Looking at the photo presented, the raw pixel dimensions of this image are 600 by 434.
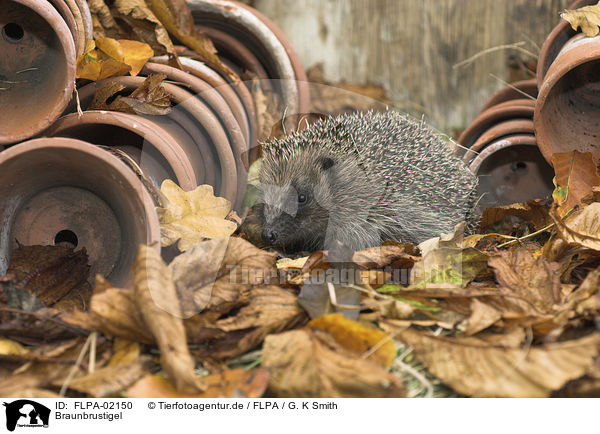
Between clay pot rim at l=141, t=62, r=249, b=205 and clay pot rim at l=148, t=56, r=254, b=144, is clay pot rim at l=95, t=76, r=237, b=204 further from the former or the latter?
clay pot rim at l=148, t=56, r=254, b=144

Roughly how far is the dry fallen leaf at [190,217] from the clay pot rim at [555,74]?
207 centimetres

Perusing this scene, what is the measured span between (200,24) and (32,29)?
5.14 ft

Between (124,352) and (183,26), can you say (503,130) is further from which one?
(124,352)

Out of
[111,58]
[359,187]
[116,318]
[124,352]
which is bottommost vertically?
[124,352]

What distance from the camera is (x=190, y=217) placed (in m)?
2.97

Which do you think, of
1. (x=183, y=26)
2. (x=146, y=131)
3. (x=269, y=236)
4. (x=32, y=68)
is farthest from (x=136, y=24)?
(x=269, y=236)

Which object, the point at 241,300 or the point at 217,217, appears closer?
the point at 241,300

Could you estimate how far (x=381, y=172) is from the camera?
136 inches

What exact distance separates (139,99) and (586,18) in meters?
2.82

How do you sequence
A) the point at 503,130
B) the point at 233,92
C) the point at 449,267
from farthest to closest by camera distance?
the point at 503,130 → the point at 233,92 → the point at 449,267

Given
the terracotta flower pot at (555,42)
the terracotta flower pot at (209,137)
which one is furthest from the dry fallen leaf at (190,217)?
the terracotta flower pot at (555,42)

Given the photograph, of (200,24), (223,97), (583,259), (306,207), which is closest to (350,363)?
(583,259)
